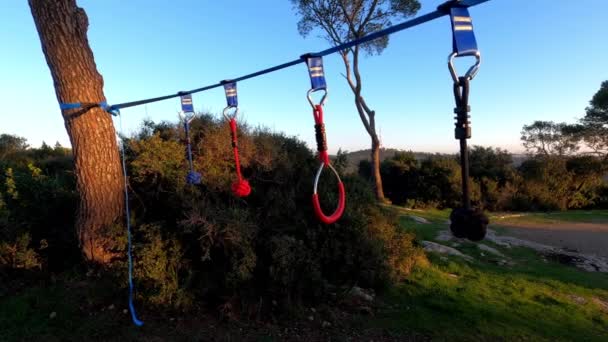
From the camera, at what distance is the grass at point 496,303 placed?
3.98m

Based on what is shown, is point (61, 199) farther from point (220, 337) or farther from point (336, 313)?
point (336, 313)

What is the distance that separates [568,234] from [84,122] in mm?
14261

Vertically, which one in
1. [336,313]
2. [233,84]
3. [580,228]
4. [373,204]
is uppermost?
[233,84]

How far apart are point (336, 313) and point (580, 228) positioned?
1340 centimetres

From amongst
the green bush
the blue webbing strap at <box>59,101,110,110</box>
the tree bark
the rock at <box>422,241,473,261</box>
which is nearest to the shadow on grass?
the green bush

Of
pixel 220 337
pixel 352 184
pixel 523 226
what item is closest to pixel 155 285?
pixel 220 337

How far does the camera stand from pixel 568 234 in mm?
11859

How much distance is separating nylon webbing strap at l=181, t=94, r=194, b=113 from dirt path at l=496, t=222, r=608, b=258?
10.9m

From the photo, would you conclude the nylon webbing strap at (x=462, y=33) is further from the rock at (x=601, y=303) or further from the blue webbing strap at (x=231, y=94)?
the rock at (x=601, y=303)

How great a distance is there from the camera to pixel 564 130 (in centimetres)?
2634

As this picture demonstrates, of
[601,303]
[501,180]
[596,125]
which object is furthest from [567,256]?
[596,125]

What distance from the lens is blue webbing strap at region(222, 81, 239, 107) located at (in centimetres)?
314

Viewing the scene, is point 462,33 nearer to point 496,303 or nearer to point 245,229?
point 245,229

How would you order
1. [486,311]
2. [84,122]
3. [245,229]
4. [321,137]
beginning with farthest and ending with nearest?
[486,311] → [84,122] → [245,229] → [321,137]
